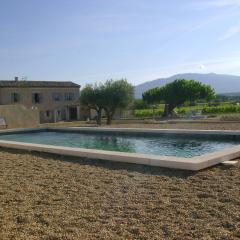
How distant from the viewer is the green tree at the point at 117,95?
3105 centimetres

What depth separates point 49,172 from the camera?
25.5 ft

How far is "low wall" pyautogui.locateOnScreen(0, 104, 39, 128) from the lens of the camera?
26.2m

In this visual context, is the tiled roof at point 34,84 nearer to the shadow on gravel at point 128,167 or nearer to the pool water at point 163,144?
the pool water at point 163,144

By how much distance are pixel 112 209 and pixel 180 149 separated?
6917 mm

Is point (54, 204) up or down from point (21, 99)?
down

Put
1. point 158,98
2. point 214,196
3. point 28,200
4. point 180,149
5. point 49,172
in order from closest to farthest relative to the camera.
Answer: point 214,196 < point 28,200 < point 49,172 < point 180,149 < point 158,98

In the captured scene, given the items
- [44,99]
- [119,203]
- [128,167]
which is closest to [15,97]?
[44,99]

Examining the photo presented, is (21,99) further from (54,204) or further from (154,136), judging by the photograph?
(54,204)

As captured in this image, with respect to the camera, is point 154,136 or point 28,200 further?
point 154,136

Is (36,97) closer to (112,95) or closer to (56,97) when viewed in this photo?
(56,97)

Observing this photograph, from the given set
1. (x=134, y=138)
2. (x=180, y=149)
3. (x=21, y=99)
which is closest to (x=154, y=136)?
(x=134, y=138)

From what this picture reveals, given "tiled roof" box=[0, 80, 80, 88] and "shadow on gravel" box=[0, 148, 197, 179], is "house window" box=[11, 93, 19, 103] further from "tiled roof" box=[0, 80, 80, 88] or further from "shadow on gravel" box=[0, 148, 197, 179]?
"shadow on gravel" box=[0, 148, 197, 179]

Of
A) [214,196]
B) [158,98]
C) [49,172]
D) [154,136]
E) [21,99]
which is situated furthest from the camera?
[158,98]

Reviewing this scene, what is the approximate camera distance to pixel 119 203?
5.29 meters
